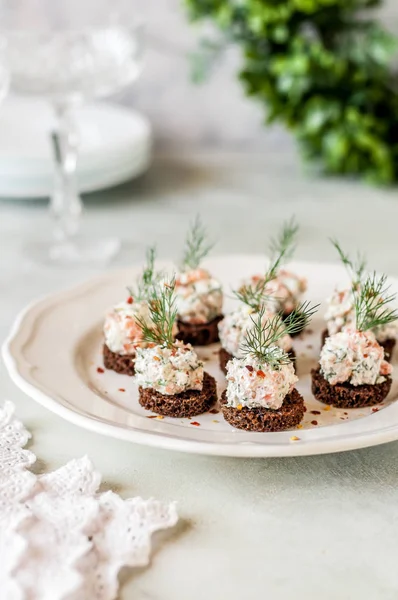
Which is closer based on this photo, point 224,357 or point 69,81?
point 224,357

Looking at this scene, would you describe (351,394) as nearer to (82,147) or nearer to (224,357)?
(224,357)

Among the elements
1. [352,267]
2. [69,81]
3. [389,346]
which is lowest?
[389,346]

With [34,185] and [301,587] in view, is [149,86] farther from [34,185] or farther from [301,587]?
[301,587]

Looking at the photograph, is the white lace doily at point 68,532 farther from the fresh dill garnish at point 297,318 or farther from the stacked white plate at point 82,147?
the stacked white plate at point 82,147

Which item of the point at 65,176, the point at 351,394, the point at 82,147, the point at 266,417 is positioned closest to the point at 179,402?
the point at 266,417

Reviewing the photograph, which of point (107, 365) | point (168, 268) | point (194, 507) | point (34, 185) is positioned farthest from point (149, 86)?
point (194, 507)
